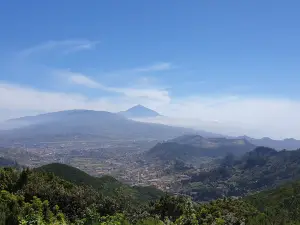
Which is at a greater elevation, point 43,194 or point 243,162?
point 43,194

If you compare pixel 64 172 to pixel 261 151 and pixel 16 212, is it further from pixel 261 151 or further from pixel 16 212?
pixel 261 151

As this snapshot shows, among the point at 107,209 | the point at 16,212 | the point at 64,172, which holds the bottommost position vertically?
the point at 64,172

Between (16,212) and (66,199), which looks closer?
(16,212)

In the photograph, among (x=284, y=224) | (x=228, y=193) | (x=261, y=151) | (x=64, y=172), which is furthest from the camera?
(x=261, y=151)

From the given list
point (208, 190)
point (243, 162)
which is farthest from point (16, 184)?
point (243, 162)

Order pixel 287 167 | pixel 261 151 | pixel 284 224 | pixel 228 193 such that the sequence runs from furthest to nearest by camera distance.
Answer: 1. pixel 261 151
2. pixel 287 167
3. pixel 228 193
4. pixel 284 224

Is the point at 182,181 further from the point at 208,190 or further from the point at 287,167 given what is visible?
the point at 287,167
